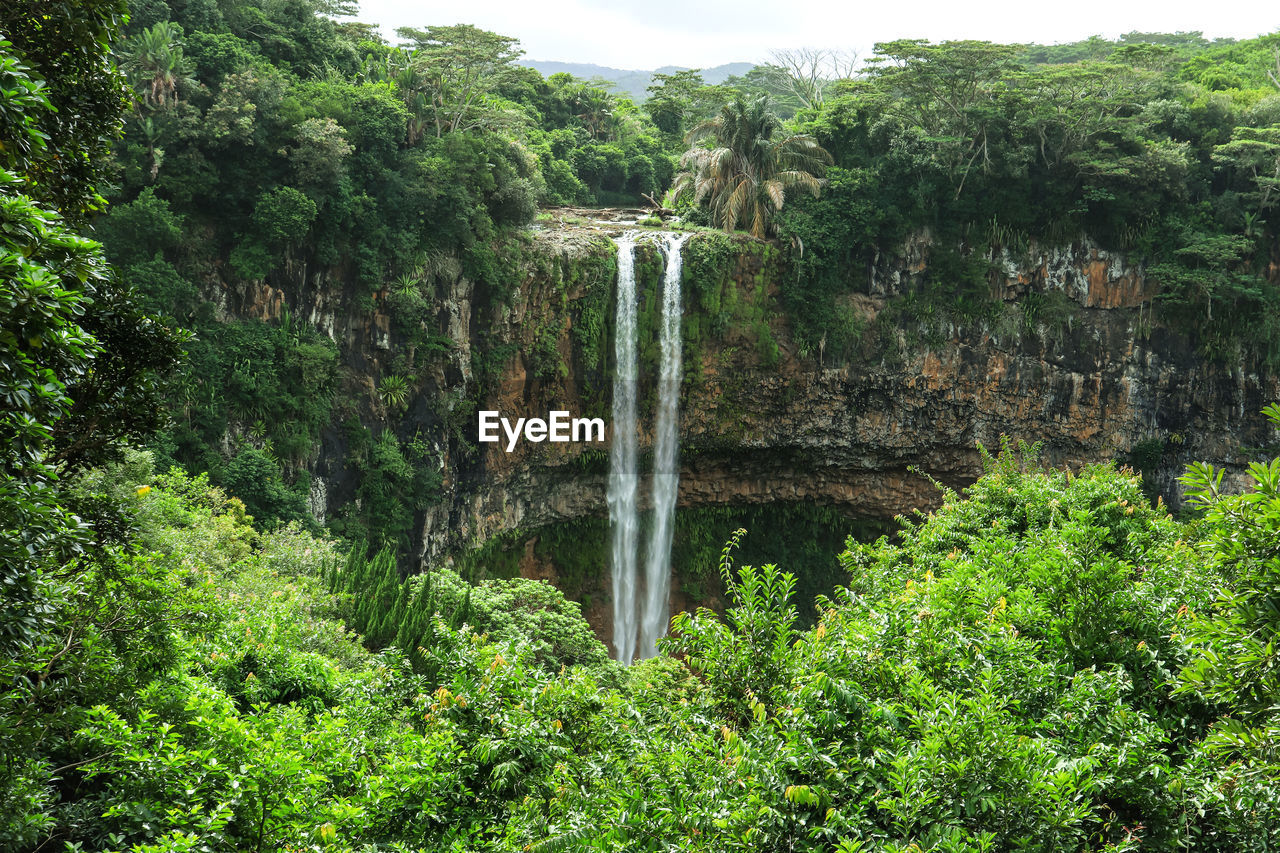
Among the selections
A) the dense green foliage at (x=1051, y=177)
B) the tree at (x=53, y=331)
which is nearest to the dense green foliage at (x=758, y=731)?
the tree at (x=53, y=331)

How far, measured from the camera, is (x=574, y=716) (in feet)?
18.4

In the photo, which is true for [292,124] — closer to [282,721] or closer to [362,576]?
[362,576]

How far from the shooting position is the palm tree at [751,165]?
23.9 metres

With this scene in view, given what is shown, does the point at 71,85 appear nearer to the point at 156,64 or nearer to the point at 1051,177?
the point at 156,64

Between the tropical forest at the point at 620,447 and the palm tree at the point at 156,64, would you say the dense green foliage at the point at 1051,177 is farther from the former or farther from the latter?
the palm tree at the point at 156,64

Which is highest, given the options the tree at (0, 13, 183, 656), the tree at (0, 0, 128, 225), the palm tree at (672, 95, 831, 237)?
the palm tree at (672, 95, 831, 237)

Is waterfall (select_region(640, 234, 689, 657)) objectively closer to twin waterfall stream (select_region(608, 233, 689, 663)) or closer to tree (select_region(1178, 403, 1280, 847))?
twin waterfall stream (select_region(608, 233, 689, 663))

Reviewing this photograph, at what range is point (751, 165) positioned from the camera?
24.6 meters

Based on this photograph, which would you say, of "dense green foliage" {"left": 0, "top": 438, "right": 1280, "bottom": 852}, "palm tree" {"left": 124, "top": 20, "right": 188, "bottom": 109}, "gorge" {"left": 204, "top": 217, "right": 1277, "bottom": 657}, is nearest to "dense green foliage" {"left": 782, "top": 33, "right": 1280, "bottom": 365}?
"gorge" {"left": 204, "top": 217, "right": 1277, "bottom": 657}

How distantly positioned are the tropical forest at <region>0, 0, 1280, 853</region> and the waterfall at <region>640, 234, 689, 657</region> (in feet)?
0.42

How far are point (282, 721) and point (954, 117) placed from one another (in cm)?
2497

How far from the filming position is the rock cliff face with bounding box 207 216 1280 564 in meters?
22.9

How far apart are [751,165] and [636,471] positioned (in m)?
9.78

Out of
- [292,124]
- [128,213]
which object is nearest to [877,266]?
[292,124]
